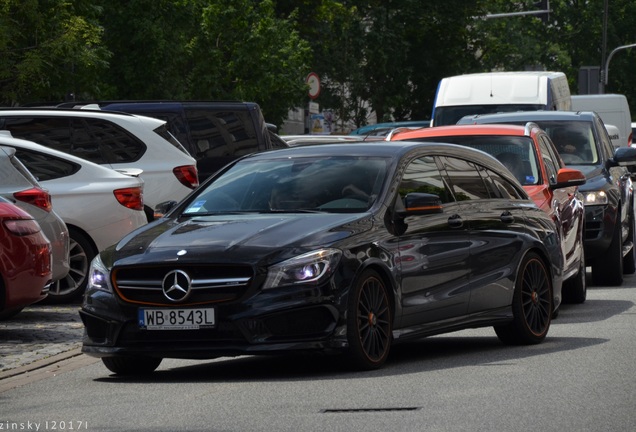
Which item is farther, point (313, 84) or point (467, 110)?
point (313, 84)

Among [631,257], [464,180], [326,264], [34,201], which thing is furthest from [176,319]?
[631,257]

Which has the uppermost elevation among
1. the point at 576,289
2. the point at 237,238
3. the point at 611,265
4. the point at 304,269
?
the point at 237,238

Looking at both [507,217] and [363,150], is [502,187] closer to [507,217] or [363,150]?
[507,217]

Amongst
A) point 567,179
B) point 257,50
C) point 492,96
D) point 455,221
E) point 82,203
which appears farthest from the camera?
point 257,50

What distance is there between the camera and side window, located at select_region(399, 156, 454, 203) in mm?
11289

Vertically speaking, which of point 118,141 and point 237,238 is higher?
point 237,238

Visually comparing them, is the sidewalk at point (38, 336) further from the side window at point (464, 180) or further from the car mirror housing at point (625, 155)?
the car mirror housing at point (625, 155)

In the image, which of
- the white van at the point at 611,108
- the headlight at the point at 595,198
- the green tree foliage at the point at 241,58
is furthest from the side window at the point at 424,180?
the white van at the point at 611,108

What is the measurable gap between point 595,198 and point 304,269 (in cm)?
881

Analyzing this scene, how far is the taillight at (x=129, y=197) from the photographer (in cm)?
1642

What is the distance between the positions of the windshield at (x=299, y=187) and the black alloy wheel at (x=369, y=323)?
64cm

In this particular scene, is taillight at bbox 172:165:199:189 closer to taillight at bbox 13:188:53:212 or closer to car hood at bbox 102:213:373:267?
taillight at bbox 13:188:53:212

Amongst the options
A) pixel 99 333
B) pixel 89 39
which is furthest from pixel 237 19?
pixel 99 333

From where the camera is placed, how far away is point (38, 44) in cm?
2841
